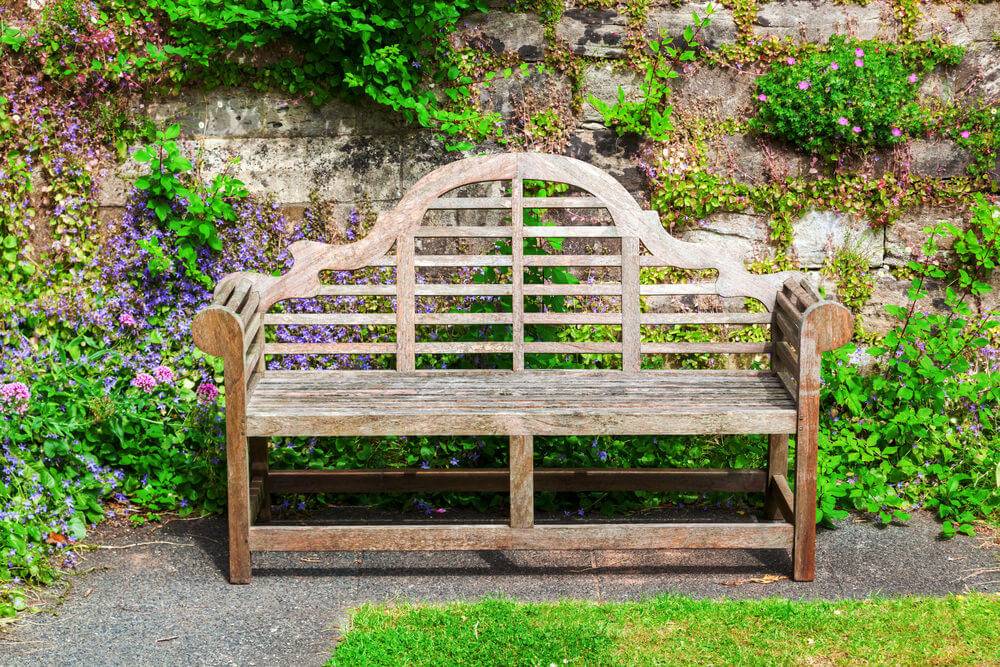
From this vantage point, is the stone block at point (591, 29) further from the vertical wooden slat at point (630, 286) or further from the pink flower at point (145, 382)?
the pink flower at point (145, 382)

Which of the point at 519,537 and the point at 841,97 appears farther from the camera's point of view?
the point at 841,97

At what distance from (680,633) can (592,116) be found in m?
2.42

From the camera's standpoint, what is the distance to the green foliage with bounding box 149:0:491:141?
4.73m

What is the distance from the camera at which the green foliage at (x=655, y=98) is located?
490cm

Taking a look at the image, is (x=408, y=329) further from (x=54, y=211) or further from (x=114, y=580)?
(x=54, y=211)

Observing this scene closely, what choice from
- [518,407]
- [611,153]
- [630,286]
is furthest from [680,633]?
[611,153]

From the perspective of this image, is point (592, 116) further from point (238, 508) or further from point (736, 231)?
point (238, 508)

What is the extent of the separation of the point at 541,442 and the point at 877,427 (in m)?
1.38

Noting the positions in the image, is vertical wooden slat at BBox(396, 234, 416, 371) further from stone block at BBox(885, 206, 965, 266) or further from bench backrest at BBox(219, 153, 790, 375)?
stone block at BBox(885, 206, 965, 266)

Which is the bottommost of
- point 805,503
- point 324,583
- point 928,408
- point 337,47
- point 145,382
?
point 324,583

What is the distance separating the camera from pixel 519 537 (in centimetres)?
381

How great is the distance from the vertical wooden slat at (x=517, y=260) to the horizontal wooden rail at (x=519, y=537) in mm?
721

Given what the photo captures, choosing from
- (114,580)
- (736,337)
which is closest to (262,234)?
(114,580)

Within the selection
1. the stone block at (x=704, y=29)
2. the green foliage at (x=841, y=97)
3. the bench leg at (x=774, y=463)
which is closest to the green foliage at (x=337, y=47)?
the stone block at (x=704, y=29)
